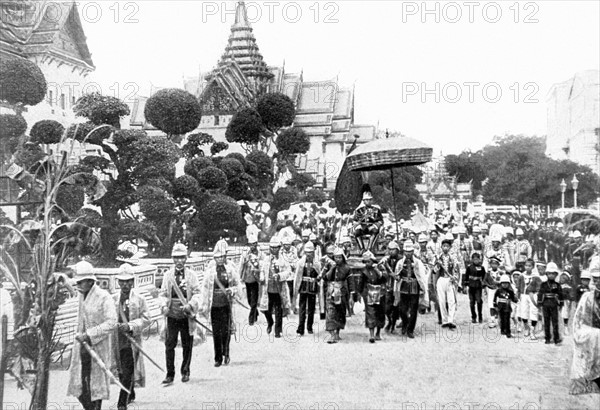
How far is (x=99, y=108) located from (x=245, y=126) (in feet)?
31.0

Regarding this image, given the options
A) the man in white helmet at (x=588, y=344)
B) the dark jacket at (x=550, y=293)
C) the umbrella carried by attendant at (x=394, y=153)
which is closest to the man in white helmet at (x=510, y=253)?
the umbrella carried by attendant at (x=394, y=153)

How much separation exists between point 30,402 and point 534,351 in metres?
7.31

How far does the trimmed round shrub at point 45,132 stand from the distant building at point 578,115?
456 inches

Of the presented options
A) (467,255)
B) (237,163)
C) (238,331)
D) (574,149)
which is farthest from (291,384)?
(574,149)

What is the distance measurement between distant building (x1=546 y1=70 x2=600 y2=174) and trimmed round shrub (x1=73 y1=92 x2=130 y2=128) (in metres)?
10.5

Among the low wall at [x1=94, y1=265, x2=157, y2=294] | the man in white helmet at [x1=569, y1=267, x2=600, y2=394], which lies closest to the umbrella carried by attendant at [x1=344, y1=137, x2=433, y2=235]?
the low wall at [x1=94, y1=265, x2=157, y2=294]

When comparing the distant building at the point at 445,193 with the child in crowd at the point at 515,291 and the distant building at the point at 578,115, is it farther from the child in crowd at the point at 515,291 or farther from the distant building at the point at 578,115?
the child in crowd at the point at 515,291

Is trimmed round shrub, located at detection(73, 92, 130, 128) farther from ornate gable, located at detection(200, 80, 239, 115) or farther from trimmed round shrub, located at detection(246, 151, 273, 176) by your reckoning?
ornate gable, located at detection(200, 80, 239, 115)

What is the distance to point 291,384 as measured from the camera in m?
8.20

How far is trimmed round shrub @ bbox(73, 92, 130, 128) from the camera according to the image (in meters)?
14.3

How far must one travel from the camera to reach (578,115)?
22.7 m

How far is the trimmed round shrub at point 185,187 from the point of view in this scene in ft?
55.1

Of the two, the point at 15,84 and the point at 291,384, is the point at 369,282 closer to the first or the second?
the point at 291,384

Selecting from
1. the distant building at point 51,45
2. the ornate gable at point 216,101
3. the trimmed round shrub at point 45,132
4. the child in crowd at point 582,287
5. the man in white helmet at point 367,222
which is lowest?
the child in crowd at point 582,287
